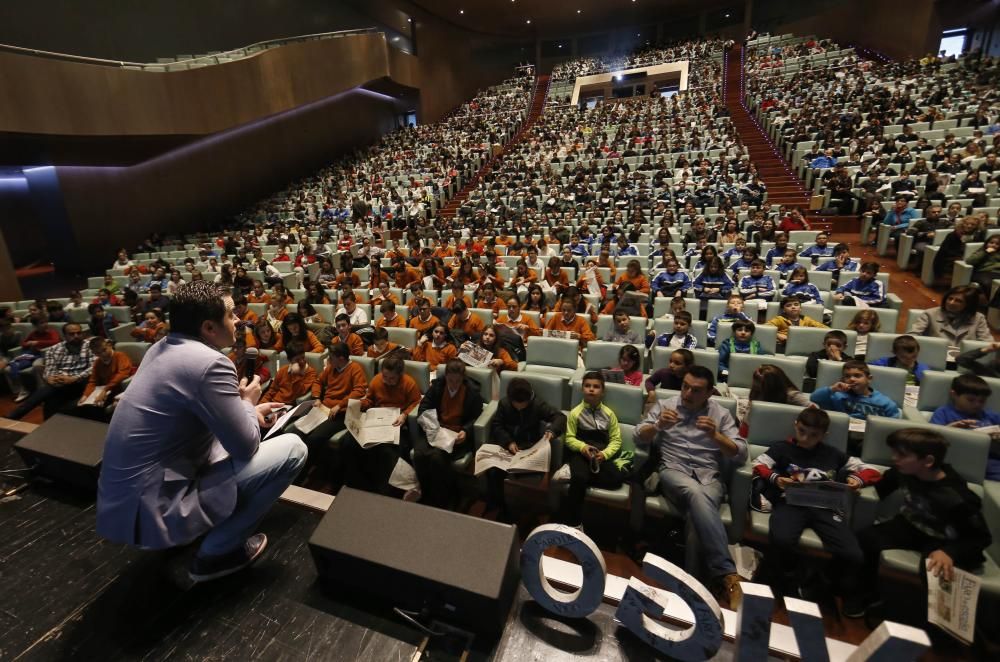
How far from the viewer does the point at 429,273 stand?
19.8ft

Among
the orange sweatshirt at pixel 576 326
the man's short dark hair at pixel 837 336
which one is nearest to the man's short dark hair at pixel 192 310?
the orange sweatshirt at pixel 576 326

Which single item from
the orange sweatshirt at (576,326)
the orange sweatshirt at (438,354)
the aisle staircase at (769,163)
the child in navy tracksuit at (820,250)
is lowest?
the orange sweatshirt at (438,354)

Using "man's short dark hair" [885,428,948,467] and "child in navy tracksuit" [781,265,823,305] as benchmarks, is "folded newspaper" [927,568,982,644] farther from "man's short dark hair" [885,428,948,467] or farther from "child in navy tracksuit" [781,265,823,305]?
"child in navy tracksuit" [781,265,823,305]

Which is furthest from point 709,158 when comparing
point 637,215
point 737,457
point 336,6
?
point 336,6

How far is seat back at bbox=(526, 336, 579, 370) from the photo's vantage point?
3611 mm

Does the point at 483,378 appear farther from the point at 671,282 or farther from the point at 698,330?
the point at 671,282

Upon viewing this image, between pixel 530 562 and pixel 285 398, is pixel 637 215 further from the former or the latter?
pixel 530 562

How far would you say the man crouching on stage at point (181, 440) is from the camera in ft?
4.04

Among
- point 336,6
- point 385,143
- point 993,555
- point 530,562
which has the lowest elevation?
point 993,555

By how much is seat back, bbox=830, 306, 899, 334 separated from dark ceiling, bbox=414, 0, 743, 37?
20036mm

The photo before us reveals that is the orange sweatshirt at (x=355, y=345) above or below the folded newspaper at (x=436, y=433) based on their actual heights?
above

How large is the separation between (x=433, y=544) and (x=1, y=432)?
330cm

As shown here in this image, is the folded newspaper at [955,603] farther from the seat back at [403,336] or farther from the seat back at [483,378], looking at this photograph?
the seat back at [403,336]

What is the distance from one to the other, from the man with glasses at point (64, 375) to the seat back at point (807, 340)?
19.3ft
